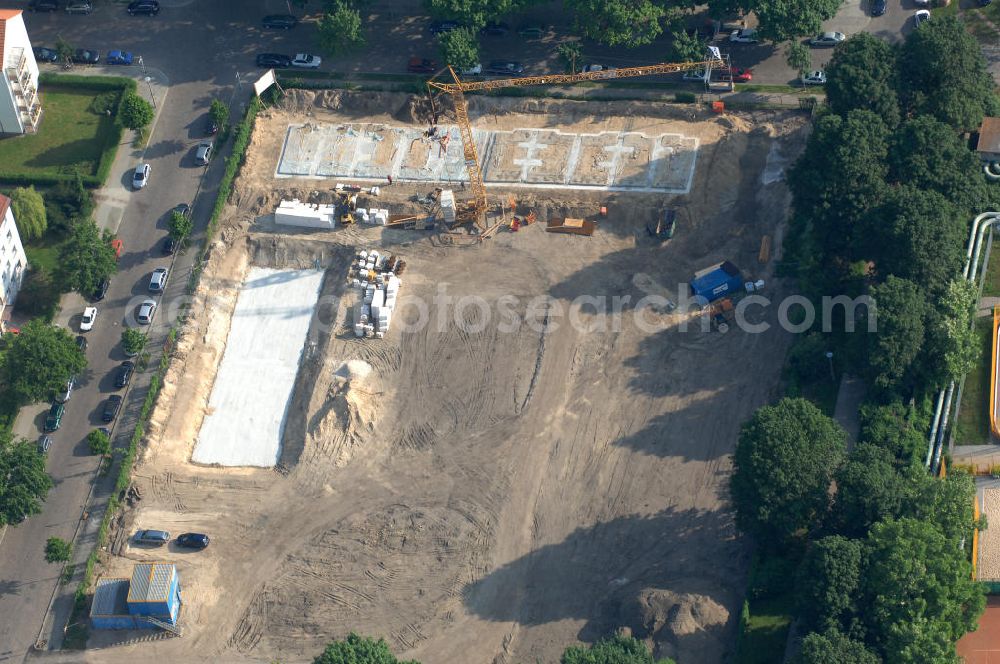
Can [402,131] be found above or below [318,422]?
above

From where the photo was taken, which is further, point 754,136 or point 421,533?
point 754,136

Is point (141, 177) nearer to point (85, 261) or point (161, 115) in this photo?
point (161, 115)

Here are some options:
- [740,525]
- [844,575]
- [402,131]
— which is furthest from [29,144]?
[844,575]

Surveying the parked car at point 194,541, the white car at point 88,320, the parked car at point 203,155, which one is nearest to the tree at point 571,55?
the parked car at point 203,155

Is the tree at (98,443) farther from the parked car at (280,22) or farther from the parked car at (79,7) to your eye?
the parked car at (79,7)

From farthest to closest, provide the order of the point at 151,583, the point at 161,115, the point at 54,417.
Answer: the point at 161,115 → the point at 54,417 → the point at 151,583

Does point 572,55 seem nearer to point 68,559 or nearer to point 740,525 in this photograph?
point 740,525

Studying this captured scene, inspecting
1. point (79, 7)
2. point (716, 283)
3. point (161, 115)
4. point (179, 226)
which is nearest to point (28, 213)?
point (179, 226)
